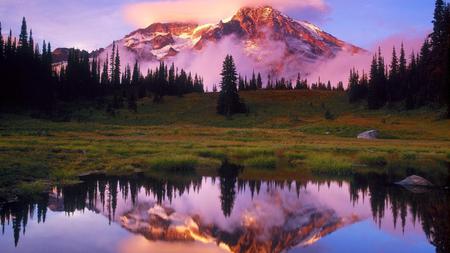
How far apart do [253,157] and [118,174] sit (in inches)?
560

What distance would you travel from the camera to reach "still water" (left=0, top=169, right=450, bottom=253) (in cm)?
1692

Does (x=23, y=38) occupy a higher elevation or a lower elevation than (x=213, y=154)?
higher

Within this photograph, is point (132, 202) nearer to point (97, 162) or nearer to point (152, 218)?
point (152, 218)

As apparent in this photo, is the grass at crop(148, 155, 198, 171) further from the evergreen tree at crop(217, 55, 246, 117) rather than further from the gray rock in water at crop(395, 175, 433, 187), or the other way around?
the evergreen tree at crop(217, 55, 246, 117)

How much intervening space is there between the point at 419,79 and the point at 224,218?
93862 millimetres

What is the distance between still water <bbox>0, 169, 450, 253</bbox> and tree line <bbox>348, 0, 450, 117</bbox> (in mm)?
51455

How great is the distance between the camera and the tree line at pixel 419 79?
74375mm

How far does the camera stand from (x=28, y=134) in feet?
189

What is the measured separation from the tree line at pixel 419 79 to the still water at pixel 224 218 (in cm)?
5146

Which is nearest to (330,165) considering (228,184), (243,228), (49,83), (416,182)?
(416,182)

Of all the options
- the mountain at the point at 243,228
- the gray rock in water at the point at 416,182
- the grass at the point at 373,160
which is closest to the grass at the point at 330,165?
the grass at the point at 373,160

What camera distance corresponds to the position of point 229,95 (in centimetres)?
10644

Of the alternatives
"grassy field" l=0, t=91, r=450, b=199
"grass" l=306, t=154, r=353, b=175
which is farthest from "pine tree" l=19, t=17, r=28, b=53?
"grass" l=306, t=154, r=353, b=175

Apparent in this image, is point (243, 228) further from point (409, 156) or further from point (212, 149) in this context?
point (409, 156)
